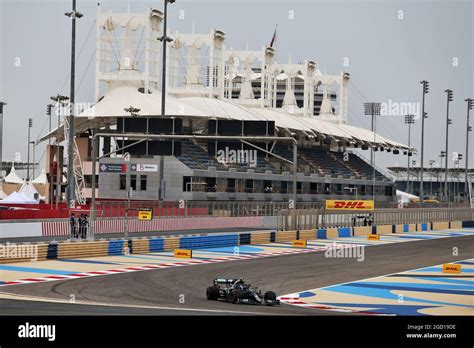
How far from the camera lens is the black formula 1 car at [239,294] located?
72.6 ft

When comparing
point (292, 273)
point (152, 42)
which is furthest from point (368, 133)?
point (292, 273)

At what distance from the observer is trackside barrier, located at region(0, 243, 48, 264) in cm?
3216

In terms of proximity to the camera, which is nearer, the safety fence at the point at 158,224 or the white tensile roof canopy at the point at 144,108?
the safety fence at the point at 158,224

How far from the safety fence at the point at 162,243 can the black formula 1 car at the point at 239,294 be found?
11.5 metres

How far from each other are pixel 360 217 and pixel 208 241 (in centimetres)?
2307

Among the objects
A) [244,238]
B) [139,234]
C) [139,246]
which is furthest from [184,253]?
[139,234]

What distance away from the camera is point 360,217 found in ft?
211

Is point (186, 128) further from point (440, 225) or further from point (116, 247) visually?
point (116, 247)

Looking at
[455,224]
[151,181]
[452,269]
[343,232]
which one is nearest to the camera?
[452,269]

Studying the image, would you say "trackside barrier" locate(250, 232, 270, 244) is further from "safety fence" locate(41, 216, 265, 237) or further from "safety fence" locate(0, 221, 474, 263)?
"safety fence" locate(41, 216, 265, 237)

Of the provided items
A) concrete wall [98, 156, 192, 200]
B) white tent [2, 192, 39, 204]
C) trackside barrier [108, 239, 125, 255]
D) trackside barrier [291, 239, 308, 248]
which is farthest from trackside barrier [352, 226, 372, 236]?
white tent [2, 192, 39, 204]

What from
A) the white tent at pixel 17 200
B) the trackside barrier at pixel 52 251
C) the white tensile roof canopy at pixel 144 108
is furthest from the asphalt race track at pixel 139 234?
the white tensile roof canopy at pixel 144 108

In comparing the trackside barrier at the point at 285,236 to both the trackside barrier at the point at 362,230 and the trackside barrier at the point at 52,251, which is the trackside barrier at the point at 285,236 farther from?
the trackside barrier at the point at 52,251
